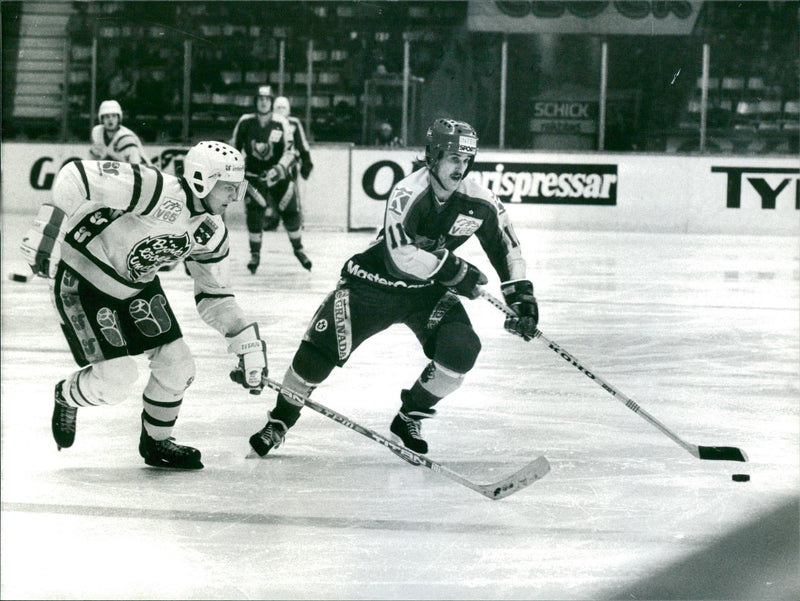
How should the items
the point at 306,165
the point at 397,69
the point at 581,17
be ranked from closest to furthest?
the point at 306,165, the point at 397,69, the point at 581,17

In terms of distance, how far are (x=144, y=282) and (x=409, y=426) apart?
3.08 feet

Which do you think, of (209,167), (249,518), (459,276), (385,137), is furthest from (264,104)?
(249,518)

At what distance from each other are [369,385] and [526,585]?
228cm

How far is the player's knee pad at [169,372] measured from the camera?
3.22 m

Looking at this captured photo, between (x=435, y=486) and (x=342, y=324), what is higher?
(x=342, y=324)

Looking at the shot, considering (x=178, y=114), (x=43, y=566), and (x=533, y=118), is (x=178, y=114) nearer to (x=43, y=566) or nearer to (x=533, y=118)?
(x=533, y=118)

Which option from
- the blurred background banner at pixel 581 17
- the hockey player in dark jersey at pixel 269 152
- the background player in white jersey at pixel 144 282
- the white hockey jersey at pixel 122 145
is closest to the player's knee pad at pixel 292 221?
the hockey player in dark jersey at pixel 269 152

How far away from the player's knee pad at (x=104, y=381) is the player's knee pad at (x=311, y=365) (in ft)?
1.68

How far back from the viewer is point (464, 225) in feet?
12.0

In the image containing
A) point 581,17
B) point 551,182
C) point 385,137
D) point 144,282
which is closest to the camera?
point 144,282

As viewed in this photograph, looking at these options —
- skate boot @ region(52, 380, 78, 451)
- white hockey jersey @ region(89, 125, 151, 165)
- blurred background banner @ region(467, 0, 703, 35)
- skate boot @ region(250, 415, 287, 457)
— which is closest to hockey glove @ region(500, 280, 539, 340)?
skate boot @ region(250, 415, 287, 457)

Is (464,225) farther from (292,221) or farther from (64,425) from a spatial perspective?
(292,221)

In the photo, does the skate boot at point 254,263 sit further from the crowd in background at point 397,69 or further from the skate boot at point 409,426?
the crowd in background at point 397,69

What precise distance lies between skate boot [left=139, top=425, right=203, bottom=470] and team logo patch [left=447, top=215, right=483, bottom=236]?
101 cm
